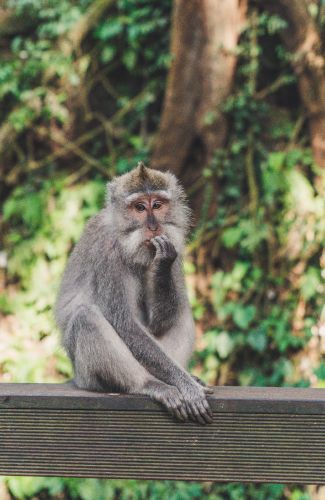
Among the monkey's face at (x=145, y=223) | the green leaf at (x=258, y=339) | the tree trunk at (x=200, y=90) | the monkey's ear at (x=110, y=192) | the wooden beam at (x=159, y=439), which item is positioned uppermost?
the tree trunk at (x=200, y=90)

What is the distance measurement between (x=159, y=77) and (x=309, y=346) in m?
2.70

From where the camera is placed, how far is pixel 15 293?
22.6 feet

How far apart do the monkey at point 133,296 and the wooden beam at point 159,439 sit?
0.80 feet

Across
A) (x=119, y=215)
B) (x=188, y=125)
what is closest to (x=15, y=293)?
(x=188, y=125)

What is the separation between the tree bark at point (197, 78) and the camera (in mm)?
6160

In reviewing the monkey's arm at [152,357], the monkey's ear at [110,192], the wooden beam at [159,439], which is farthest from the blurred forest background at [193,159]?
the wooden beam at [159,439]

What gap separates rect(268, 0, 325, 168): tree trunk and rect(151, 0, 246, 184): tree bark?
0.44 metres

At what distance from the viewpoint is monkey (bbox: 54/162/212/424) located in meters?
3.45

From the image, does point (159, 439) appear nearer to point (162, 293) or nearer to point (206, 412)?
point (206, 412)

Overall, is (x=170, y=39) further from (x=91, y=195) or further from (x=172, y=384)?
(x=172, y=384)

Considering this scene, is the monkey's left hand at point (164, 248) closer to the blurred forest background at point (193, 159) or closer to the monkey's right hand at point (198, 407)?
the monkey's right hand at point (198, 407)

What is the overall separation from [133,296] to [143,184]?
0.54 meters

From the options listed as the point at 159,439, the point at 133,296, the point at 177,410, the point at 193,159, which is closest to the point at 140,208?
the point at 133,296

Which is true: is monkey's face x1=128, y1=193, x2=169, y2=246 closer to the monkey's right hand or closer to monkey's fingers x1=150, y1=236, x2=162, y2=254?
monkey's fingers x1=150, y1=236, x2=162, y2=254
